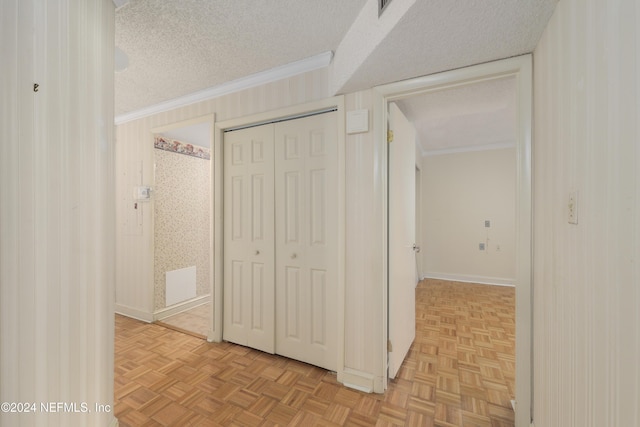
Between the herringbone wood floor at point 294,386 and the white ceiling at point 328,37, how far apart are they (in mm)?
2203

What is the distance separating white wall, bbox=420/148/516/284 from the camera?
462 centimetres

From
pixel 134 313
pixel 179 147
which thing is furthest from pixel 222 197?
pixel 134 313

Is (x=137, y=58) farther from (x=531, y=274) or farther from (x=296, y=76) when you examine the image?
(x=531, y=274)

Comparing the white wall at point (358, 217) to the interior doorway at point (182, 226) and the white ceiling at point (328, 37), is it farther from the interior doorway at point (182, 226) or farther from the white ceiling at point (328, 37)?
the interior doorway at point (182, 226)

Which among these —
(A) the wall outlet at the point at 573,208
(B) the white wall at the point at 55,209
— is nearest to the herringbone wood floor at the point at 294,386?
(B) the white wall at the point at 55,209

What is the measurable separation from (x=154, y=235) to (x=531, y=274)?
3594 mm

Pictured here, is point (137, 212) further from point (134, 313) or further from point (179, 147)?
point (134, 313)

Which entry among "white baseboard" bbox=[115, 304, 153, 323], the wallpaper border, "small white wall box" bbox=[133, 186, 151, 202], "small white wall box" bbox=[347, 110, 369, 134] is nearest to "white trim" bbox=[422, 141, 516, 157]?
"small white wall box" bbox=[347, 110, 369, 134]

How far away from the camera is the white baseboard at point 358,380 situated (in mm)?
1827

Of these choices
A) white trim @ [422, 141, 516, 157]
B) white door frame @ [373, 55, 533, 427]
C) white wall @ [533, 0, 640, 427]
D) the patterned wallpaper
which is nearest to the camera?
white wall @ [533, 0, 640, 427]

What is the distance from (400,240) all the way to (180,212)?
293 cm

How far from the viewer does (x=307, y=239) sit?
7.07ft

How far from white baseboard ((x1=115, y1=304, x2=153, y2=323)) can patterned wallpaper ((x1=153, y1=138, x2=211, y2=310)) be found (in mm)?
139

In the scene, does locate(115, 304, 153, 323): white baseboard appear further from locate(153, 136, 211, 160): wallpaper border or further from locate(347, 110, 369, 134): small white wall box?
locate(347, 110, 369, 134): small white wall box
